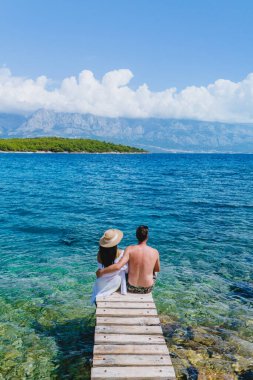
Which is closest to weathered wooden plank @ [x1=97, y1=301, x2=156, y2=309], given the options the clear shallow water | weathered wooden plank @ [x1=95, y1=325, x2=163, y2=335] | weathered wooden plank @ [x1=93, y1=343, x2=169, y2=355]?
weathered wooden plank @ [x1=95, y1=325, x2=163, y2=335]

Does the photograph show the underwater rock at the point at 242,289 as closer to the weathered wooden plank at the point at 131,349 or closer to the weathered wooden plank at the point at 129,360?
the weathered wooden plank at the point at 131,349

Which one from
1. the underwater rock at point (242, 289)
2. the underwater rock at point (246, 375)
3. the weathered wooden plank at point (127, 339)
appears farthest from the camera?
the underwater rock at point (242, 289)

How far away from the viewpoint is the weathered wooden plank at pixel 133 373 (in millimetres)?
6684

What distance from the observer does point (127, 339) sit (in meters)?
7.82

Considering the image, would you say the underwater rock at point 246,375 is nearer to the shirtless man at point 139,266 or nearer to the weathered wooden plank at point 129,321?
the weathered wooden plank at point 129,321

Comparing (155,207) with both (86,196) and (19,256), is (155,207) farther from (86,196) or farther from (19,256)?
(19,256)

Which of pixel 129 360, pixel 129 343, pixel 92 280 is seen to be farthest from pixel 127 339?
Answer: pixel 92 280

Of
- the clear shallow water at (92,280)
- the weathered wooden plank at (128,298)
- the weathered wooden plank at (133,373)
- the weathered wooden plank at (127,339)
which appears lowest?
the clear shallow water at (92,280)

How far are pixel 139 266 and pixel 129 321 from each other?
1.83 m

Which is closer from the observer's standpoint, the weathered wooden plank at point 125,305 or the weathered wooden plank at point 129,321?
the weathered wooden plank at point 129,321

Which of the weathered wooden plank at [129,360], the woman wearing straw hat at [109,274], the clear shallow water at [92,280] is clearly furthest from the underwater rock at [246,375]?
the woman wearing straw hat at [109,274]

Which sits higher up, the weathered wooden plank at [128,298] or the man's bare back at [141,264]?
the man's bare back at [141,264]

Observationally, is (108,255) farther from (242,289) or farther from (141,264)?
(242,289)

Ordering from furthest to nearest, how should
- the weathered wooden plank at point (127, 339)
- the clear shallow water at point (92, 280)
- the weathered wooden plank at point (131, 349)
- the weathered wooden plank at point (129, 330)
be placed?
the clear shallow water at point (92, 280) < the weathered wooden plank at point (129, 330) < the weathered wooden plank at point (127, 339) < the weathered wooden plank at point (131, 349)
